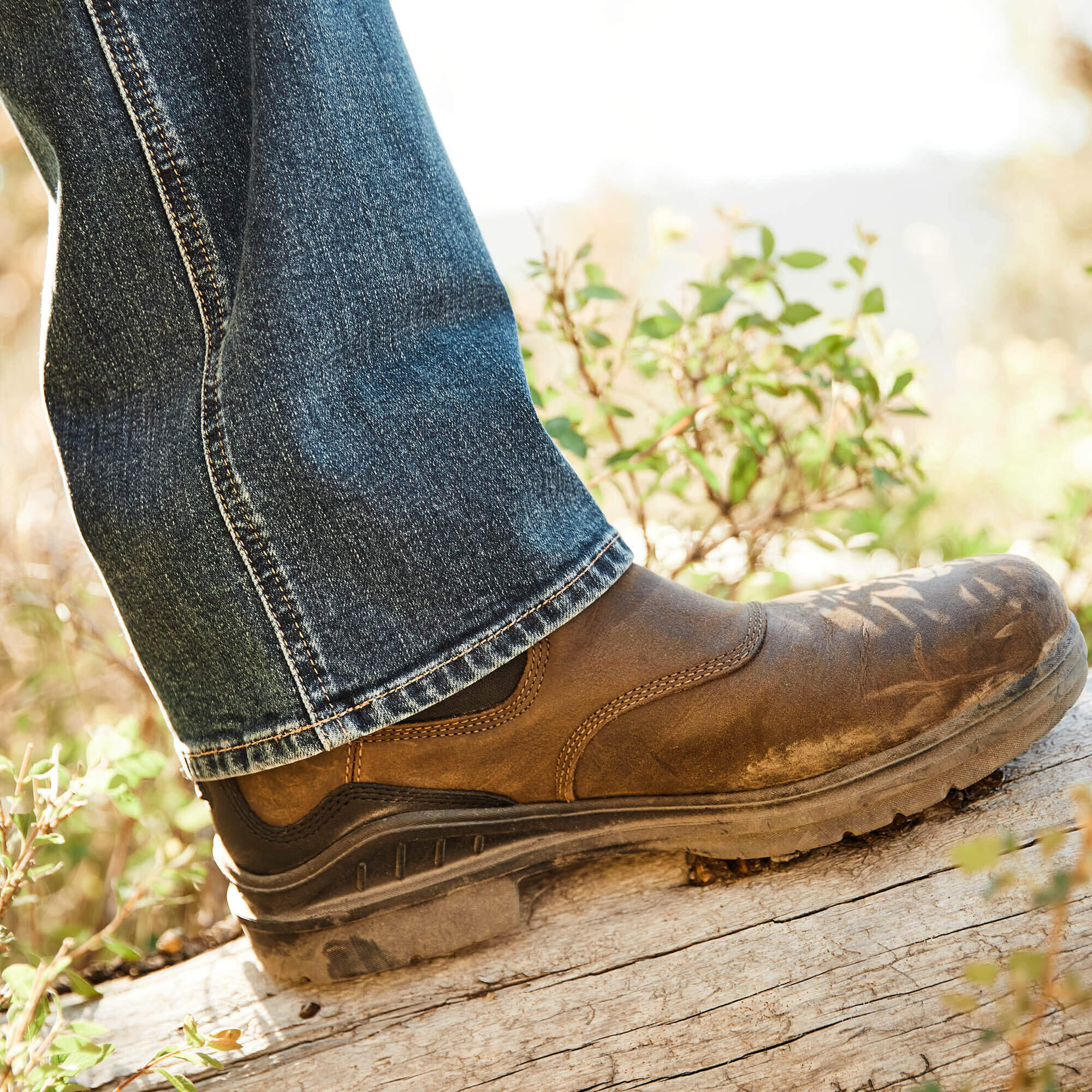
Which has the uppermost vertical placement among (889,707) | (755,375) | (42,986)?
(755,375)

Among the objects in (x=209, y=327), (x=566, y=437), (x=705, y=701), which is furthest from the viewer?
(x=566, y=437)

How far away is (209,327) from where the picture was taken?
2.79 feet

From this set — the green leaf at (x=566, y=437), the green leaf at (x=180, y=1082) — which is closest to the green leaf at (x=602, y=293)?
the green leaf at (x=566, y=437)

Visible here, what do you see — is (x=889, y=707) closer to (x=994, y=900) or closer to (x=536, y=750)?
(x=994, y=900)

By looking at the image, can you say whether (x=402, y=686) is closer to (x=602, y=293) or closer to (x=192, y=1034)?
(x=192, y=1034)

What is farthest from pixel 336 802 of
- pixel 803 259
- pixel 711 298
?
pixel 803 259

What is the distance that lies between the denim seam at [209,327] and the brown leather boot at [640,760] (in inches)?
5.8

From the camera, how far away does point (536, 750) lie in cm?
96

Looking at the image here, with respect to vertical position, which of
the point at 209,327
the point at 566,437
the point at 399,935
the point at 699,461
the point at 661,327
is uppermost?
the point at 209,327

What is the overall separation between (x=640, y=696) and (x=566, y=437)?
1.65ft

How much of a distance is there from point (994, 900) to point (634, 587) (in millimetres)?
498

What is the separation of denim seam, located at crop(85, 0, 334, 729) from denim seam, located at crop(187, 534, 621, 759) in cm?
2

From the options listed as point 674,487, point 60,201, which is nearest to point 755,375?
point 674,487

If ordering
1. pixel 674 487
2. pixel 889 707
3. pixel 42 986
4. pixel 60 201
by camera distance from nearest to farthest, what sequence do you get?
1. pixel 42 986
2. pixel 60 201
3. pixel 889 707
4. pixel 674 487
